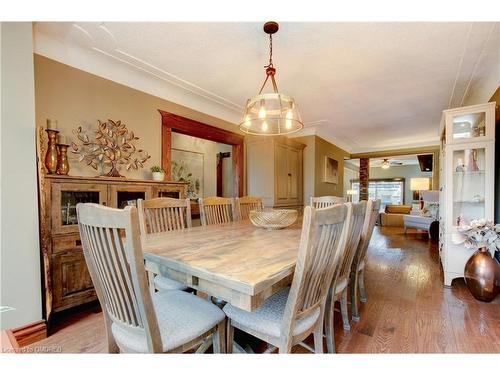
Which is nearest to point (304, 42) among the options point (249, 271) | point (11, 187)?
point (249, 271)

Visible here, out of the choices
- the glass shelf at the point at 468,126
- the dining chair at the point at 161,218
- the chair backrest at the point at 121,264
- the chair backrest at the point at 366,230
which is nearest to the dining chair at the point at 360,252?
the chair backrest at the point at 366,230

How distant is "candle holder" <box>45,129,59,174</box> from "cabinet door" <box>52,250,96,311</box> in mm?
703

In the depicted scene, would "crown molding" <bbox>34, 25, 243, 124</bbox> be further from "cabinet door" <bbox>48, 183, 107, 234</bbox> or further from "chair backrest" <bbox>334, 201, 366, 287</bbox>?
"chair backrest" <bbox>334, 201, 366, 287</bbox>

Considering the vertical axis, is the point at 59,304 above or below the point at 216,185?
below

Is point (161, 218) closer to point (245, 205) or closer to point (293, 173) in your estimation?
point (245, 205)

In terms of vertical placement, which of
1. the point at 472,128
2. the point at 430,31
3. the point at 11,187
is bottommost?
the point at 11,187

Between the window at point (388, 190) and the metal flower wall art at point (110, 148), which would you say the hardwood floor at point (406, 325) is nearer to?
the metal flower wall art at point (110, 148)

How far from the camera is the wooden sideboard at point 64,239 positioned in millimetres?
1765

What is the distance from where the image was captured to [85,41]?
2182 millimetres

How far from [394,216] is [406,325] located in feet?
19.2

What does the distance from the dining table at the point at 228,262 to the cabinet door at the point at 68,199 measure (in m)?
0.86

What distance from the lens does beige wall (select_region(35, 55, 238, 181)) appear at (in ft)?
6.99
